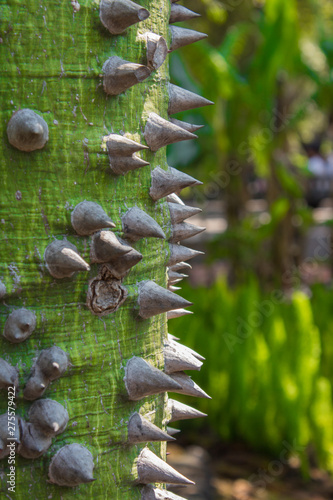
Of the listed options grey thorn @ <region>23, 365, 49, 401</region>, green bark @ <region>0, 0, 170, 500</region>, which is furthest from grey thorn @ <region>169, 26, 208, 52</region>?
grey thorn @ <region>23, 365, 49, 401</region>

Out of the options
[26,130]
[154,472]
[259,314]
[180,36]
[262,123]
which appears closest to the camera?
[26,130]

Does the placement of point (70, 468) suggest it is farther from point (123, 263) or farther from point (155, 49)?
point (155, 49)

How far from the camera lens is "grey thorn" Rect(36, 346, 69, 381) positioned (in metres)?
0.60

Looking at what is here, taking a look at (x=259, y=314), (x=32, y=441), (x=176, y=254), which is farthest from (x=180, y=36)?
(x=259, y=314)

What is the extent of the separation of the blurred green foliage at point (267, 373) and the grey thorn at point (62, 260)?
2545 mm

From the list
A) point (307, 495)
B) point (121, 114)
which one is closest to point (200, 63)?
point (307, 495)

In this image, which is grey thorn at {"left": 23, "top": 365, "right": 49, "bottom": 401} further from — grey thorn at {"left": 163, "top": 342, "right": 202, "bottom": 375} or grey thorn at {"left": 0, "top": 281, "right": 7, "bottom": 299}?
grey thorn at {"left": 163, "top": 342, "right": 202, "bottom": 375}

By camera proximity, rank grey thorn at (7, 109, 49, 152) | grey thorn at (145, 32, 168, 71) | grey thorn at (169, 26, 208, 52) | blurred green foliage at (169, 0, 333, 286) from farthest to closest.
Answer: blurred green foliage at (169, 0, 333, 286)
grey thorn at (169, 26, 208, 52)
grey thorn at (145, 32, 168, 71)
grey thorn at (7, 109, 49, 152)

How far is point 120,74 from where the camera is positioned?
0.63 metres

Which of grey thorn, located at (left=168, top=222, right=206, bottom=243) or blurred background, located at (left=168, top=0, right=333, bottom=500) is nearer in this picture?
grey thorn, located at (left=168, top=222, right=206, bottom=243)

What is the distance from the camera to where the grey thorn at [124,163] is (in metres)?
0.64

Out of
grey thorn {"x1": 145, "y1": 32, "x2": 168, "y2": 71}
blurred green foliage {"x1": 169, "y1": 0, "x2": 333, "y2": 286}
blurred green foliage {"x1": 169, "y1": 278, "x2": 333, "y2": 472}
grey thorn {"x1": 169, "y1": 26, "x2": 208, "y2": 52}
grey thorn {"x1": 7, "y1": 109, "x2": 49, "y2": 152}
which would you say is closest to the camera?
grey thorn {"x1": 7, "y1": 109, "x2": 49, "y2": 152}

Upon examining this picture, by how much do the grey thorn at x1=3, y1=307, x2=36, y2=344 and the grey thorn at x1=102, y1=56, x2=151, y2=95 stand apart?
0.26 m

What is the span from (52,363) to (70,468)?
0.38 ft
